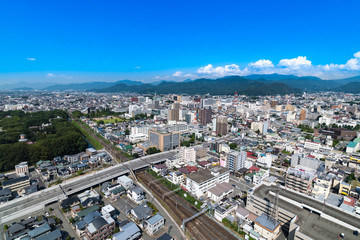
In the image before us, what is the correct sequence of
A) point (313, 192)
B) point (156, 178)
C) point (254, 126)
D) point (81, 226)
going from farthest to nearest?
1. point (254, 126)
2. point (156, 178)
3. point (313, 192)
4. point (81, 226)

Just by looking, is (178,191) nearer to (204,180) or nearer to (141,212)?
(204,180)

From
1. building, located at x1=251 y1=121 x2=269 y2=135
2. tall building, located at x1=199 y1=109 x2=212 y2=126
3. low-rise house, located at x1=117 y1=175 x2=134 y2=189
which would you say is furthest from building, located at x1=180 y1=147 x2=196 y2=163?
building, located at x1=251 y1=121 x2=269 y2=135

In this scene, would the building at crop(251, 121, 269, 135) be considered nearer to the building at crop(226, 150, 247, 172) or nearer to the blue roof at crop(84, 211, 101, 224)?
the building at crop(226, 150, 247, 172)

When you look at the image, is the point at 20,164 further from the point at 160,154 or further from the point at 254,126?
the point at 254,126

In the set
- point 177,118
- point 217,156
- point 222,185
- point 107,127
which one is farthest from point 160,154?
point 177,118

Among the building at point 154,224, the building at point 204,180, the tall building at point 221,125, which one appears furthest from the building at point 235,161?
the tall building at point 221,125
